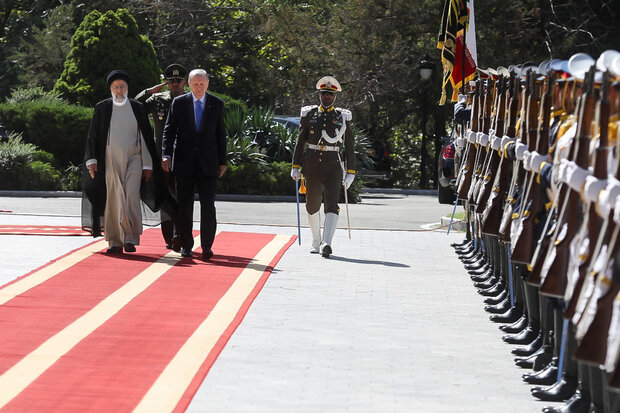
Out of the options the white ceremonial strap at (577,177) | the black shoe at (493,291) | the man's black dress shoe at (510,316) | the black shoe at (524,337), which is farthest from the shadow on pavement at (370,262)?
the white ceremonial strap at (577,177)

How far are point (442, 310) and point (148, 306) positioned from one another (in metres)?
2.38

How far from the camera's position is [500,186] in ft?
32.3

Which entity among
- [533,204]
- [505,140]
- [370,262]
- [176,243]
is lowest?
[370,262]

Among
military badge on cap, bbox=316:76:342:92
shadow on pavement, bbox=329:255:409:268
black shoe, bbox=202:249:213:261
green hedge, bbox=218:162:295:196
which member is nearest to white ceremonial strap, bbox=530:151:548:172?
shadow on pavement, bbox=329:255:409:268

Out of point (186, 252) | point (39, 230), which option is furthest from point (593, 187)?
point (39, 230)

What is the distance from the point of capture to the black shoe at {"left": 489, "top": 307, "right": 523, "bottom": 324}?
10.3 meters

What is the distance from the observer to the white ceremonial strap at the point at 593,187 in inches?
231

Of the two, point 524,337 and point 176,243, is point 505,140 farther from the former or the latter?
point 176,243

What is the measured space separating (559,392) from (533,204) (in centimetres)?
124

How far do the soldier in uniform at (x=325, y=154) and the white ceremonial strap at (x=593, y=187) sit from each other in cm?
916

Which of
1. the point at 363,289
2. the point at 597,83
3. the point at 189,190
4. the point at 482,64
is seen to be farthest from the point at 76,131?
the point at 597,83

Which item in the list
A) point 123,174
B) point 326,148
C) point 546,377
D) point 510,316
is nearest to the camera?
point 546,377

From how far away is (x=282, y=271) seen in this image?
43.7ft

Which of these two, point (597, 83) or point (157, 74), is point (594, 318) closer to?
point (597, 83)
